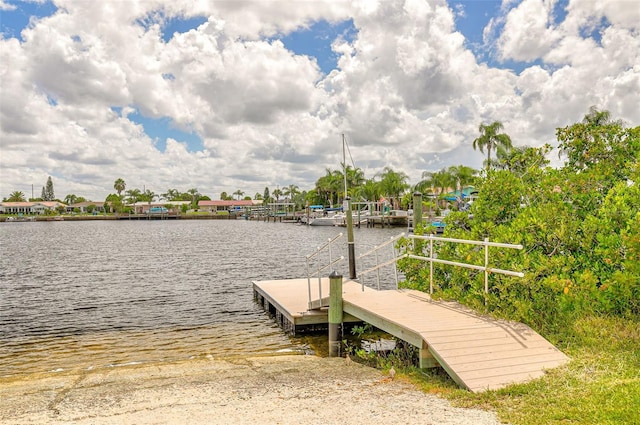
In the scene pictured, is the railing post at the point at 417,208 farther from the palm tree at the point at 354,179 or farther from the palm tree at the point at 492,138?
the palm tree at the point at 354,179

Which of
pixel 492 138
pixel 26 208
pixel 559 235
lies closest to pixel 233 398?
pixel 559 235

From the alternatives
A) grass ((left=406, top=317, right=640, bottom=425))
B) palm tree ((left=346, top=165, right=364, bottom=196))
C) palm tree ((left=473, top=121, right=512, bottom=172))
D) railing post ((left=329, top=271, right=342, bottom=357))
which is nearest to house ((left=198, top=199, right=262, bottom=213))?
palm tree ((left=346, top=165, right=364, bottom=196))

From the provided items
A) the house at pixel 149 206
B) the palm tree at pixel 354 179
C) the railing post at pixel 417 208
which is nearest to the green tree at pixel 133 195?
the house at pixel 149 206

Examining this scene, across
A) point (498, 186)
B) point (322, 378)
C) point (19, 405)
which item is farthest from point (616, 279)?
point (19, 405)

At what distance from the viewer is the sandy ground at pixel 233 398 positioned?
5828 millimetres

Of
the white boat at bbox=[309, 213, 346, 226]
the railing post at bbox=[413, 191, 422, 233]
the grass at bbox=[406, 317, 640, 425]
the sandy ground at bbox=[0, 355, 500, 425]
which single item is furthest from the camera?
the white boat at bbox=[309, 213, 346, 226]

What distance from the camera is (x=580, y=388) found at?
6000 mm

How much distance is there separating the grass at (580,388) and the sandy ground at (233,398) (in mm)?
338

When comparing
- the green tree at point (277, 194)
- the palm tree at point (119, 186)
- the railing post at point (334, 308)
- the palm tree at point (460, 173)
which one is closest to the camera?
the railing post at point (334, 308)

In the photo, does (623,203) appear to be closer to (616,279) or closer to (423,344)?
(616,279)

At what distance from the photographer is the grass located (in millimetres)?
5254

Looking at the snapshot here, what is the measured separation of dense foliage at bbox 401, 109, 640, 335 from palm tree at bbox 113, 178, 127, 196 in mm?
201364

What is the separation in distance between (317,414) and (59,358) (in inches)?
349

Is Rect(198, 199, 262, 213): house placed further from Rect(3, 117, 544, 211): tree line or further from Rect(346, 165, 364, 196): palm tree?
Rect(346, 165, 364, 196): palm tree
